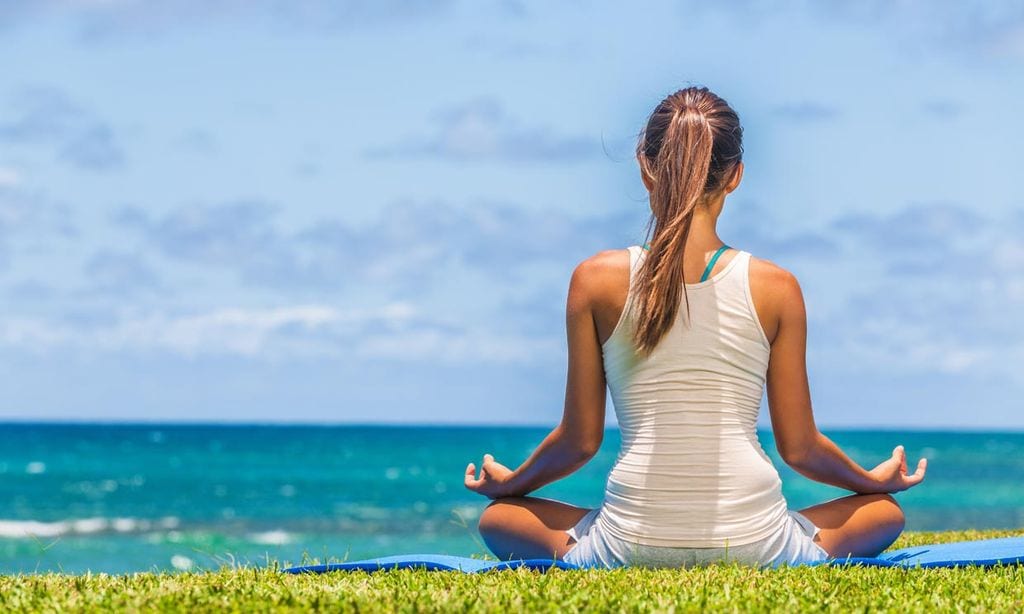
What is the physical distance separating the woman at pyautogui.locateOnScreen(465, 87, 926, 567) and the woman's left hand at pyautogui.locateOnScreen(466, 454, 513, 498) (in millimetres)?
188

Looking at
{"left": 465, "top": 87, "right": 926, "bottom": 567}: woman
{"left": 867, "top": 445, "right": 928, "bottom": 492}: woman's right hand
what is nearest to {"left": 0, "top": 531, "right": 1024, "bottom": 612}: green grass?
{"left": 465, "top": 87, "right": 926, "bottom": 567}: woman

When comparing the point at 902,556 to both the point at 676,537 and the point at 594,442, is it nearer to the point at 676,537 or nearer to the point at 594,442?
the point at 676,537

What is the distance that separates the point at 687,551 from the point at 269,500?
3246 cm

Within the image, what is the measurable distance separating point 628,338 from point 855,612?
3.90 feet

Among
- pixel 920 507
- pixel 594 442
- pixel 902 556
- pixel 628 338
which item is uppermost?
pixel 920 507

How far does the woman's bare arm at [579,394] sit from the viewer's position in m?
4.33

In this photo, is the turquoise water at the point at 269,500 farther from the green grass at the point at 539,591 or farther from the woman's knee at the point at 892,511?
the woman's knee at the point at 892,511

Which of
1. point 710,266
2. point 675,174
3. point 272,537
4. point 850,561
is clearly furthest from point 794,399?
point 272,537

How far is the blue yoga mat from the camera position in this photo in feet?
15.3

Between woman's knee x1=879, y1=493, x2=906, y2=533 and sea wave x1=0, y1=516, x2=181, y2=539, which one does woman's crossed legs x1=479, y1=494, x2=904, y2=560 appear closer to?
woman's knee x1=879, y1=493, x2=906, y2=533

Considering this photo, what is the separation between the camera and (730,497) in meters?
4.34

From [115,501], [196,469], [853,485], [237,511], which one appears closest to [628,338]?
[853,485]

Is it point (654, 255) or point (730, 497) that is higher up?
point (654, 255)

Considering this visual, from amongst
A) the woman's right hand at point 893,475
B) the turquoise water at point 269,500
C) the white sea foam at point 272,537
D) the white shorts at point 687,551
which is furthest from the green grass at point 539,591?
the white sea foam at point 272,537
